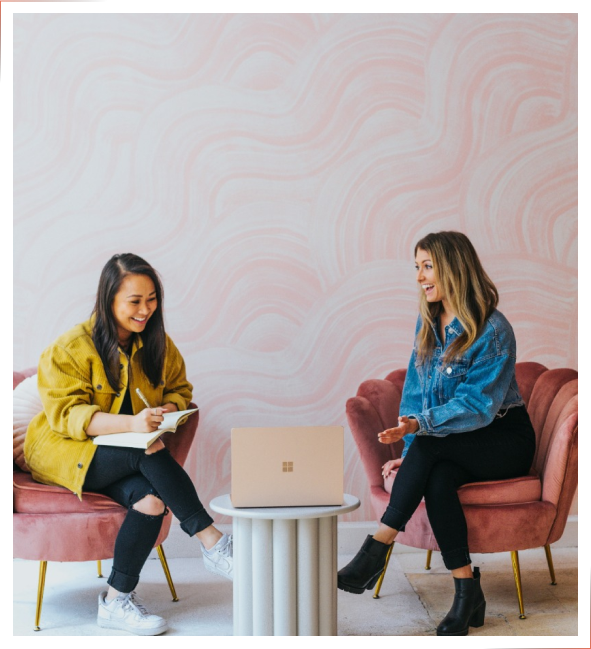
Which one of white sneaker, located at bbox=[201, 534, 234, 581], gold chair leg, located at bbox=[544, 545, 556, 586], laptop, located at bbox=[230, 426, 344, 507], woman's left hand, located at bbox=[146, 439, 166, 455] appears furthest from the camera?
gold chair leg, located at bbox=[544, 545, 556, 586]

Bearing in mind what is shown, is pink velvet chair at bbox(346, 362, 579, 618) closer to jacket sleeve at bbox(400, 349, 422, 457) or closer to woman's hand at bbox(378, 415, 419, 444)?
jacket sleeve at bbox(400, 349, 422, 457)

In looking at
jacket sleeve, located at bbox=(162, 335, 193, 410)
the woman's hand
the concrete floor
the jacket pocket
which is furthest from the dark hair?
the jacket pocket

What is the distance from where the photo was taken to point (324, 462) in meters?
2.18

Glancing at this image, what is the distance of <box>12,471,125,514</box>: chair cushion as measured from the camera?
2.52 metres

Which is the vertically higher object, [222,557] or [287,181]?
[287,181]

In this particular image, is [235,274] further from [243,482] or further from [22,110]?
[243,482]

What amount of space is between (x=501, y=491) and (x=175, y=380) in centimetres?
122

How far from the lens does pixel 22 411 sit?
9.21 ft

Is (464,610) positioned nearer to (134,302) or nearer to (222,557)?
(222,557)

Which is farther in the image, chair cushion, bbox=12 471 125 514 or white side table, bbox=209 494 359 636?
chair cushion, bbox=12 471 125 514

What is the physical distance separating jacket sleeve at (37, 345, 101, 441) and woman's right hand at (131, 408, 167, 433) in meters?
0.16

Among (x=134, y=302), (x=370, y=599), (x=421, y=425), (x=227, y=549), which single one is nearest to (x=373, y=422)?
(x=421, y=425)
